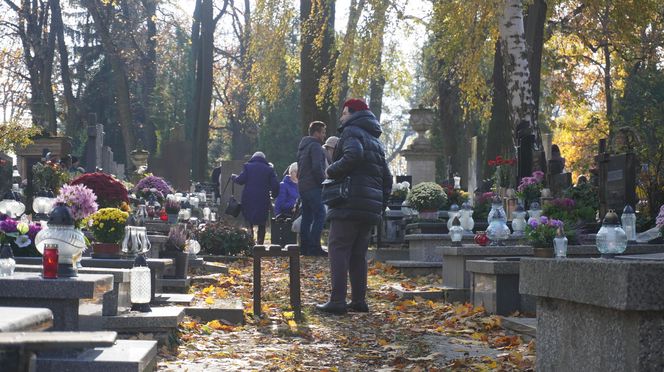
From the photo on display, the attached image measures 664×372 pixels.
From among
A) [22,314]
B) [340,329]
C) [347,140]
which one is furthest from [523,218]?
[22,314]

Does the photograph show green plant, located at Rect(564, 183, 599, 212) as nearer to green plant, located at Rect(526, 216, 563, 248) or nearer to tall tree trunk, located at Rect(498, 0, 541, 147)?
tall tree trunk, located at Rect(498, 0, 541, 147)

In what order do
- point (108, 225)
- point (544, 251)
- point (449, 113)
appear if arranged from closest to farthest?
point (108, 225) → point (544, 251) → point (449, 113)

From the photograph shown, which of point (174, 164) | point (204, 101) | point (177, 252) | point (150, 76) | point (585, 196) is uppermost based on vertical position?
point (150, 76)

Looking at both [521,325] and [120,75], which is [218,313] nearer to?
[521,325]

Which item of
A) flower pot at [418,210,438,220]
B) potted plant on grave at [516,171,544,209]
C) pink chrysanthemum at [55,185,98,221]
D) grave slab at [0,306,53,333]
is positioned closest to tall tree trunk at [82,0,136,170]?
flower pot at [418,210,438,220]

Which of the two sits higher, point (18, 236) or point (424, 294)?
point (18, 236)

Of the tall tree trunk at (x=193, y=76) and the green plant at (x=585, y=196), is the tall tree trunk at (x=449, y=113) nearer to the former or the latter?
the tall tree trunk at (x=193, y=76)

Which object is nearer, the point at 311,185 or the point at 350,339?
the point at 350,339

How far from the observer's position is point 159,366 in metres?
7.74

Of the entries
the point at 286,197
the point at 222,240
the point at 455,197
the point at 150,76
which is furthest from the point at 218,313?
the point at 150,76

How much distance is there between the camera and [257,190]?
2122cm

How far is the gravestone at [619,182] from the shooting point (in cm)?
1428

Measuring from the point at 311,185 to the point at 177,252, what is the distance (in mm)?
5978

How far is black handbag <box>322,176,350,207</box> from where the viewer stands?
11305mm
